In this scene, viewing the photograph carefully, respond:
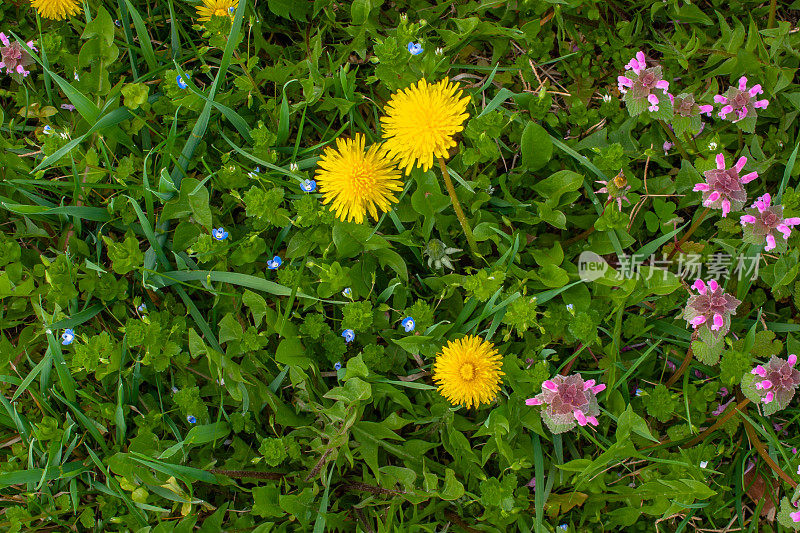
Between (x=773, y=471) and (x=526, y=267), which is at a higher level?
(x=526, y=267)

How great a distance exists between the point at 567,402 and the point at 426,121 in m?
1.12

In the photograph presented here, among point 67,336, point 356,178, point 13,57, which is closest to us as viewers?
point 356,178

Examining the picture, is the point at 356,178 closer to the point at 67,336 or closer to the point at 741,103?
the point at 67,336

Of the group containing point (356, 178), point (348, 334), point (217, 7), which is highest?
point (217, 7)

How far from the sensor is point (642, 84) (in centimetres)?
236

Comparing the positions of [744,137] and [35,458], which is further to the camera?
[744,137]

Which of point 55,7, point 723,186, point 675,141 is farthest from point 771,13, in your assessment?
point 55,7

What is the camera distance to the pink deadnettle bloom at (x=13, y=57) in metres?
2.65

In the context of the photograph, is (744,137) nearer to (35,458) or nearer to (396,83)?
(396,83)

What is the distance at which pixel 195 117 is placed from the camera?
2.69m

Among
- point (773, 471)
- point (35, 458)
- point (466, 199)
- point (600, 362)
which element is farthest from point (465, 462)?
point (35, 458)

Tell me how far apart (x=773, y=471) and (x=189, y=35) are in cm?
319

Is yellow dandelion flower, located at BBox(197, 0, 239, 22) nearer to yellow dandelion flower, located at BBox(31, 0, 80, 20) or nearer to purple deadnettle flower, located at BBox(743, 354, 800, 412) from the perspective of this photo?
yellow dandelion flower, located at BBox(31, 0, 80, 20)

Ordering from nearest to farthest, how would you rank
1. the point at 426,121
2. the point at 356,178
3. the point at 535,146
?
1. the point at 426,121
2. the point at 356,178
3. the point at 535,146
